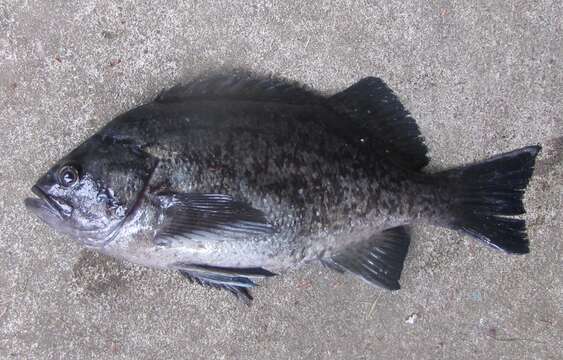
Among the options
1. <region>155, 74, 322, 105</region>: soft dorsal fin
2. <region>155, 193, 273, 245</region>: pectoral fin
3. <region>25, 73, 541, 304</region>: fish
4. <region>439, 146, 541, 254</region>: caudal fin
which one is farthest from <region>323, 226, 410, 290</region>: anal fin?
<region>155, 74, 322, 105</region>: soft dorsal fin

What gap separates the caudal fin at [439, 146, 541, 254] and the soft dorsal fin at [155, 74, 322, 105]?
991mm

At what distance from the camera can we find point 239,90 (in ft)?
9.08

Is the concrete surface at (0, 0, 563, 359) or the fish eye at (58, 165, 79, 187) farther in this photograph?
the concrete surface at (0, 0, 563, 359)

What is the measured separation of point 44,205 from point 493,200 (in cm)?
235

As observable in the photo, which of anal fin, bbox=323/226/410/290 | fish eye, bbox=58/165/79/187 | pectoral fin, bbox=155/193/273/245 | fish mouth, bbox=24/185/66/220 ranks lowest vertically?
anal fin, bbox=323/226/410/290

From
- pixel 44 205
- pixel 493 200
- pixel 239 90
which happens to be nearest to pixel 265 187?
pixel 239 90

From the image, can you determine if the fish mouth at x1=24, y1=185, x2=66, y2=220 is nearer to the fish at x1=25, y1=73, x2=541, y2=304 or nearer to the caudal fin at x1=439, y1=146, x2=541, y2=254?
the fish at x1=25, y1=73, x2=541, y2=304

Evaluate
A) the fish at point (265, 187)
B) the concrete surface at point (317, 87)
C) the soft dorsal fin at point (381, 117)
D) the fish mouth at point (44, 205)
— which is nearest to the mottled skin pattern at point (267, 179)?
the fish at point (265, 187)

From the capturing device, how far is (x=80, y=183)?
97.0 inches

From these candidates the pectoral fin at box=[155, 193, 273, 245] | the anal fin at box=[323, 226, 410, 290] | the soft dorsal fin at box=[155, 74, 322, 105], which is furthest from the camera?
the anal fin at box=[323, 226, 410, 290]

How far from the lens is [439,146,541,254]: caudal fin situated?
2.77 m

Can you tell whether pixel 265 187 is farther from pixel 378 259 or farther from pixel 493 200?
pixel 493 200

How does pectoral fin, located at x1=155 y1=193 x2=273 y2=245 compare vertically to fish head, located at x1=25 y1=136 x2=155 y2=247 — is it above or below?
below

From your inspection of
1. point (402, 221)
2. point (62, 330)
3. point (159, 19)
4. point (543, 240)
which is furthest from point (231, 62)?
point (543, 240)
